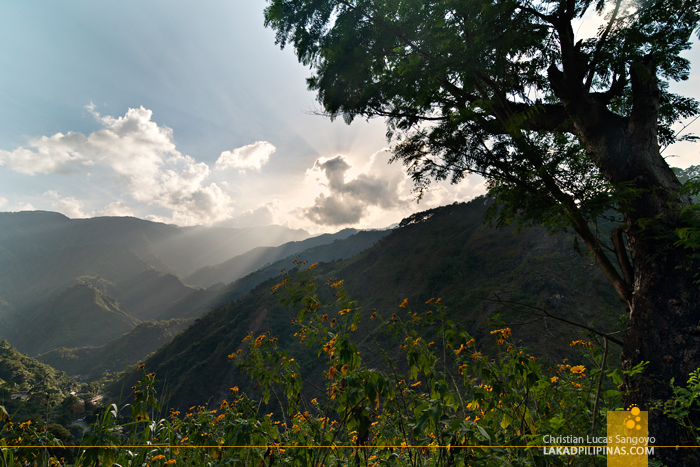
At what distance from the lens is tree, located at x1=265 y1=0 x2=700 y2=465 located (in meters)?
2.44

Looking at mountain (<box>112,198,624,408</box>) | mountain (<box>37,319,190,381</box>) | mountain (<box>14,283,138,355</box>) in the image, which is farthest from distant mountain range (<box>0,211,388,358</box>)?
mountain (<box>112,198,624,408</box>)

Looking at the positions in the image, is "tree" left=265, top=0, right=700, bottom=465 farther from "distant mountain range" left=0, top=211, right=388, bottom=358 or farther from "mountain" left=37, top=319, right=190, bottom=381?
"distant mountain range" left=0, top=211, right=388, bottom=358

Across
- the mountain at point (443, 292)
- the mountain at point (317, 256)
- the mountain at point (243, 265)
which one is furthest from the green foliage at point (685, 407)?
the mountain at point (243, 265)

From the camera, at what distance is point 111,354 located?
69500 millimetres

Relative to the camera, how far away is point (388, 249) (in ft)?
131

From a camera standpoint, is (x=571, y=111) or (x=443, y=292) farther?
(x=443, y=292)

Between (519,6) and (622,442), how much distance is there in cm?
404

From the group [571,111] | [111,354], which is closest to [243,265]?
[111,354]

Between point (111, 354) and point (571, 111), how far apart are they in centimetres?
9624

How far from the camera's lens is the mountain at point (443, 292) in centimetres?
1614

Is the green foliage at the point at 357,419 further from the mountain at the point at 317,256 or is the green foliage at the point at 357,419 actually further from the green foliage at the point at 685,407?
the mountain at the point at 317,256

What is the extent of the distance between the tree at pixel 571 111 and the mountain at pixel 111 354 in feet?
279

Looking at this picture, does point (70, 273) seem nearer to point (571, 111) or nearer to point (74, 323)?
point (74, 323)

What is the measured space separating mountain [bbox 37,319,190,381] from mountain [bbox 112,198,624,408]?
1096 inches
